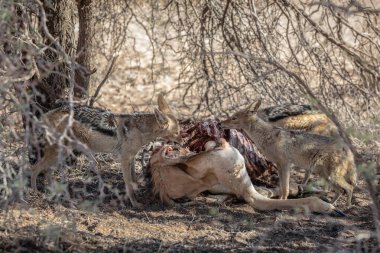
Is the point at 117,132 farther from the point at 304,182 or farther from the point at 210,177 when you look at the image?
the point at 304,182

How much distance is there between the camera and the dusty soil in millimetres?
5176

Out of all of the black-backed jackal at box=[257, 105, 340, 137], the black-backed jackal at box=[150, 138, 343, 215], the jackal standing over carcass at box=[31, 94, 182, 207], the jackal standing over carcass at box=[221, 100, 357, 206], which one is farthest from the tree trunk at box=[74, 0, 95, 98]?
the black-backed jackal at box=[257, 105, 340, 137]

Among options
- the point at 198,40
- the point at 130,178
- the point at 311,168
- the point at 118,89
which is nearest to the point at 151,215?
the point at 130,178

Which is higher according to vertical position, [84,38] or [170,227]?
[84,38]

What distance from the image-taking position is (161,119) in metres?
6.84

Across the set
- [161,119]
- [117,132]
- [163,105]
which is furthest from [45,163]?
[163,105]

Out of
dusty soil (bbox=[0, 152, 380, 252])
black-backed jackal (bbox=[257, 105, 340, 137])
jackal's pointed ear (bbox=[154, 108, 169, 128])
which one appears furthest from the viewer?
black-backed jackal (bbox=[257, 105, 340, 137])

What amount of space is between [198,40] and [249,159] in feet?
5.94

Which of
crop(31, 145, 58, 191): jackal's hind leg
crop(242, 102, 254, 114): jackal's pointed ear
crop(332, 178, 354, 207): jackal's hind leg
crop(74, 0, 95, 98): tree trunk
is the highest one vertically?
crop(74, 0, 95, 98): tree trunk

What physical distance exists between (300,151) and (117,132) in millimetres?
1715

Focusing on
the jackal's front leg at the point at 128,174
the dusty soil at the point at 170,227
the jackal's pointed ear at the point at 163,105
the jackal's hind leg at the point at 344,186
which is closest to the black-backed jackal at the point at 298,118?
the jackal's hind leg at the point at 344,186

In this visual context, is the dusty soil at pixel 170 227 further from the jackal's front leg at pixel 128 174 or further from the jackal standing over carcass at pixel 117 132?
the jackal standing over carcass at pixel 117 132

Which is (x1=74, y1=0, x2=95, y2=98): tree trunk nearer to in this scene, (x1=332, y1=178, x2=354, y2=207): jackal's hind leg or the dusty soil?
the dusty soil

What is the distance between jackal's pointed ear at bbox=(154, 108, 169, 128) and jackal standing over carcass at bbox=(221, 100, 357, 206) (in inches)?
24.5
